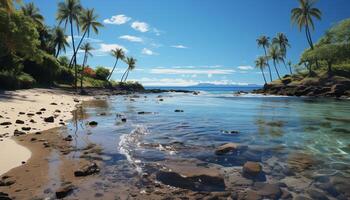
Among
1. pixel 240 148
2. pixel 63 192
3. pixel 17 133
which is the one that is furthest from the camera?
pixel 17 133

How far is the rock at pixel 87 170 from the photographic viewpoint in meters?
8.16

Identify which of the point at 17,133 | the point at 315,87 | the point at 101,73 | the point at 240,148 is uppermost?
the point at 101,73

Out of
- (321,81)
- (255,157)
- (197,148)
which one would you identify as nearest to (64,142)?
(197,148)

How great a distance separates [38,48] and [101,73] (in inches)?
1320

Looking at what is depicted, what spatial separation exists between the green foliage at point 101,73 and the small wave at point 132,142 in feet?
248

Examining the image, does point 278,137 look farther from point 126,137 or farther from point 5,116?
point 5,116

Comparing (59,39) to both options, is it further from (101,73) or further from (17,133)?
(17,133)

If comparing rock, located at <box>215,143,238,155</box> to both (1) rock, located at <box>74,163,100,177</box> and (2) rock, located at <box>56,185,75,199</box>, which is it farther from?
(2) rock, located at <box>56,185,75,199</box>

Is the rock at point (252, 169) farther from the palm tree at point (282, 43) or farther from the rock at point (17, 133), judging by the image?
the palm tree at point (282, 43)

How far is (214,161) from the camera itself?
1018 cm

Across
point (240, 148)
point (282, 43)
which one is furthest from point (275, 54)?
point (240, 148)

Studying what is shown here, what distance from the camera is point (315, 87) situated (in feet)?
216

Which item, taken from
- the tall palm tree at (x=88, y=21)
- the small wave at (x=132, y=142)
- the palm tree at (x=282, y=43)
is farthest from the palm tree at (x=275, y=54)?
the small wave at (x=132, y=142)

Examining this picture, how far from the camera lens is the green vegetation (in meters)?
32.8
